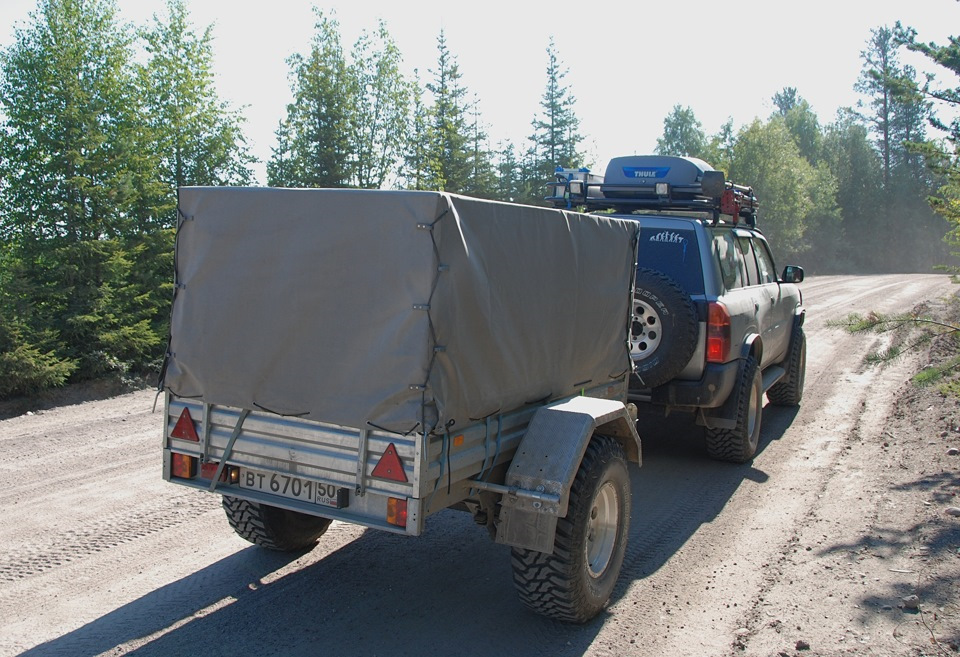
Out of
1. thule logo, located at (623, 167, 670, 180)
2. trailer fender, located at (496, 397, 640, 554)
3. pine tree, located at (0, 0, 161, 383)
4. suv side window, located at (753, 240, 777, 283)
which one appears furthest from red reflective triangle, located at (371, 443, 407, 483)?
pine tree, located at (0, 0, 161, 383)

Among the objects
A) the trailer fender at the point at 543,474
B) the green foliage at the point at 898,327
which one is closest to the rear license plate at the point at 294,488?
the trailer fender at the point at 543,474

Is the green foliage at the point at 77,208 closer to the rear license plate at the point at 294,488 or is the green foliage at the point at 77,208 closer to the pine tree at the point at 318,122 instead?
the rear license plate at the point at 294,488

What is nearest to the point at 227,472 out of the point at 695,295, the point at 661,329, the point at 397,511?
the point at 397,511

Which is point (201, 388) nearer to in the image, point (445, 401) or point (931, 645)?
point (445, 401)

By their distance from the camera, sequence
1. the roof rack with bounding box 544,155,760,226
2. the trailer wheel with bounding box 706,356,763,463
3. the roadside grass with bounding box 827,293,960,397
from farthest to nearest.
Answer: the roof rack with bounding box 544,155,760,226, the roadside grass with bounding box 827,293,960,397, the trailer wheel with bounding box 706,356,763,463

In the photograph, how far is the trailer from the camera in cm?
368

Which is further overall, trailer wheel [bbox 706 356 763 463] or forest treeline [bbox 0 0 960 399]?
forest treeline [bbox 0 0 960 399]

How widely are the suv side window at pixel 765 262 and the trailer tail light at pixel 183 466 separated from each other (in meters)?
6.45

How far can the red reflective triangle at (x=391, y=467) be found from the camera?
3.65m

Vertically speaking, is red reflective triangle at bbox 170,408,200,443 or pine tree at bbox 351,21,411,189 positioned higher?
pine tree at bbox 351,21,411,189

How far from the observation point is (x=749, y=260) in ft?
27.5

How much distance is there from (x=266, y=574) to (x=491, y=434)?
5.96ft

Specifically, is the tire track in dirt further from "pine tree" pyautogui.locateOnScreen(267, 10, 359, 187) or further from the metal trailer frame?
"pine tree" pyautogui.locateOnScreen(267, 10, 359, 187)

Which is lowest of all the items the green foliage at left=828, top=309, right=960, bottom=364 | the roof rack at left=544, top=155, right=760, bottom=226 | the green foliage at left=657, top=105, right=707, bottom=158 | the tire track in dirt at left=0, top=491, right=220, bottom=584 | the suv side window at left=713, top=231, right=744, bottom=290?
the tire track in dirt at left=0, top=491, right=220, bottom=584
